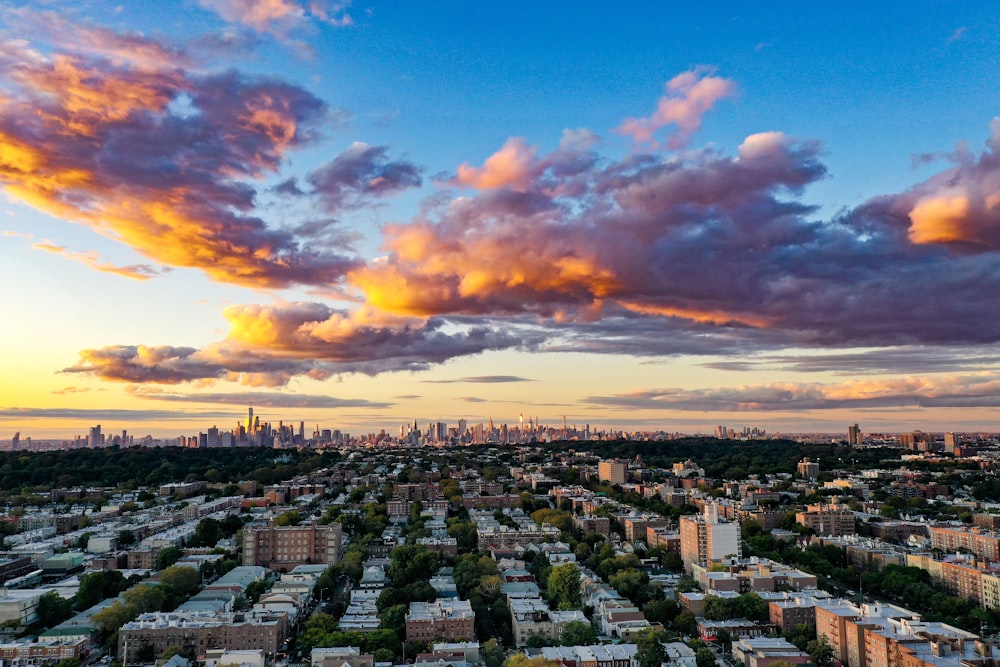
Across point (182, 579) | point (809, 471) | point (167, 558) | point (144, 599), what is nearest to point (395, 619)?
point (144, 599)

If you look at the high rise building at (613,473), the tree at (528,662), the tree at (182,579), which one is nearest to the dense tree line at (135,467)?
the high rise building at (613,473)

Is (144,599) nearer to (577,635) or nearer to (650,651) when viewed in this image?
(577,635)

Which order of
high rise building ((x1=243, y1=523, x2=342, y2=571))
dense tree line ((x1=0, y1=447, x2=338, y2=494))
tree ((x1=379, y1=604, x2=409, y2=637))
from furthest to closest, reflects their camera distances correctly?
dense tree line ((x1=0, y1=447, x2=338, y2=494)) → high rise building ((x1=243, y1=523, x2=342, y2=571)) → tree ((x1=379, y1=604, x2=409, y2=637))

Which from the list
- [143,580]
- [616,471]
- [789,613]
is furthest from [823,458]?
[143,580]

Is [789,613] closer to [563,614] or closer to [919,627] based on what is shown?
[919,627]

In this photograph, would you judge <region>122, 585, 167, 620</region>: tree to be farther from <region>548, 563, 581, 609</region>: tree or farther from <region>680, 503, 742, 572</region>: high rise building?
<region>680, 503, 742, 572</region>: high rise building

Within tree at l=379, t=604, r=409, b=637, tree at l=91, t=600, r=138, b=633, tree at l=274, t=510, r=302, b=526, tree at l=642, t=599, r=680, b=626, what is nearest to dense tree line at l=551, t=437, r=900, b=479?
tree at l=274, t=510, r=302, b=526

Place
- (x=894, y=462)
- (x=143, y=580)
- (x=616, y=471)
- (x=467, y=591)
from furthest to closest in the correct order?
1. (x=894, y=462)
2. (x=616, y=471)
3. (x=143, y=580)
4. (x=467, y=591)
